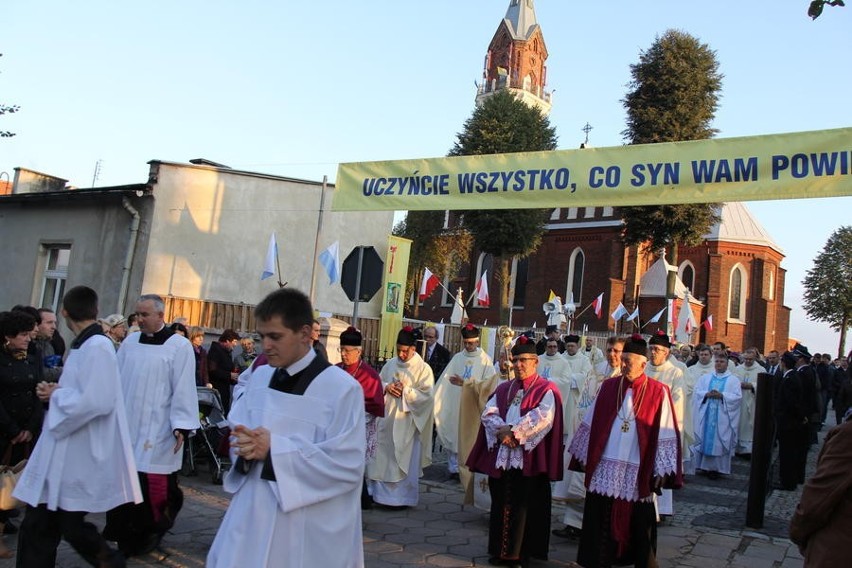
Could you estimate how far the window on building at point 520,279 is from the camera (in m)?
53.2

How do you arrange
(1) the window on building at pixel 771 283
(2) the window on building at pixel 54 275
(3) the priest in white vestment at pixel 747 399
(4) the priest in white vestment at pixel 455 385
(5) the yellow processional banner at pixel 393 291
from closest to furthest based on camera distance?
(4) the priest in white vestment at pixel 455 385, (3) the priest in white vestment at pixel 747 399, (5) the yellow processional banner at pixel 393 291, (2) the window on building at pixel 54 275, (1) the window on building at pixel 771 283

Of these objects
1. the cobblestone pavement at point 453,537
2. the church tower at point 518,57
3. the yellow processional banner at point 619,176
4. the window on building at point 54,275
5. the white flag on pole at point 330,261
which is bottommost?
the cobblestone pavement at point 453,537

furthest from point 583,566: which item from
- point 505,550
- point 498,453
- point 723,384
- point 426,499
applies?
point 723,384

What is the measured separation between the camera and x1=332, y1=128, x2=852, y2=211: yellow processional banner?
673 centimetres

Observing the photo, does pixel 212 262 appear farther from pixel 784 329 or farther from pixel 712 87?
pixel 784 329

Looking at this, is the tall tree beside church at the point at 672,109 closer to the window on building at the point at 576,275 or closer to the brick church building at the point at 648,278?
the brick church building at the point at 648,278

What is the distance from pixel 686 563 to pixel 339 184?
5571mm

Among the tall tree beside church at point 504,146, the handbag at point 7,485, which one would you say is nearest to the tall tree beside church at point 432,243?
the tall tree beside church at point 504,146

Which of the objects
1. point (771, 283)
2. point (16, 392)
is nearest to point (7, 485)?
point (16, 392)

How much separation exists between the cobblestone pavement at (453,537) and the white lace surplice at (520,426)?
37.4 inches

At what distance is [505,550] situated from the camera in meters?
6.55

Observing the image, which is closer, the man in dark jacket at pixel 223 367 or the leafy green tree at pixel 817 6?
the leafy green tree at pixel 817 6

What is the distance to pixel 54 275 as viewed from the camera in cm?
1977

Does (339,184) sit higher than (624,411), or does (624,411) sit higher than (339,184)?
(339,184)
